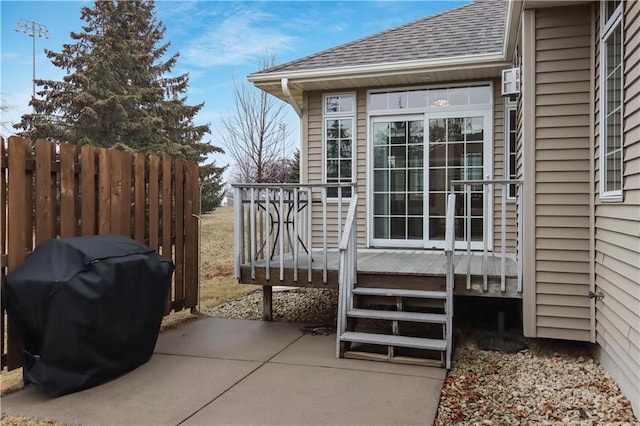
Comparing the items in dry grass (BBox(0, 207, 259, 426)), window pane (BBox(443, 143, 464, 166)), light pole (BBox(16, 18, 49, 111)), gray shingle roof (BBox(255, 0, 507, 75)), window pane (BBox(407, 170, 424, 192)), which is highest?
light pole (BBox(16, 18, 49, 111))

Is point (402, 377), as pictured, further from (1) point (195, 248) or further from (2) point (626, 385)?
(1) point (195, 248)

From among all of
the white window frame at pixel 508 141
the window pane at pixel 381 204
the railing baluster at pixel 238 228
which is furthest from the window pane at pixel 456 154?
the railing baluster at pixel 238 228

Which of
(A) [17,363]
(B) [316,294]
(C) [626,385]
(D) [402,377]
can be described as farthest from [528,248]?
(A) [17,363]

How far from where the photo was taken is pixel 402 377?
3.41 metres

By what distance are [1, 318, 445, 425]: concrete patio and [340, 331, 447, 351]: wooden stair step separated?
0.16 m

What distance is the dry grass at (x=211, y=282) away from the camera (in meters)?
3.26

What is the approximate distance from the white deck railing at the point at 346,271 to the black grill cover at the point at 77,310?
60.8 inches

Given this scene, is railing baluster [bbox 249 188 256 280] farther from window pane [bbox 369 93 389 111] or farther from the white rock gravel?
window pane [bbox 369 93 389 111]

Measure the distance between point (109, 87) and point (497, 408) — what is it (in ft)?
46.5

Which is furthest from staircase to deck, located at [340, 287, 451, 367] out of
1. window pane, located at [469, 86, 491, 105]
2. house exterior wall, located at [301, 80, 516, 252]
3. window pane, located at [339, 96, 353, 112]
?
window pane, located at [339, 96, 353, 112]

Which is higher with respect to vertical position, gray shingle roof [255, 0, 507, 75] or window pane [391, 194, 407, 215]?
gray shingle roof [255, 0, 507, 75]

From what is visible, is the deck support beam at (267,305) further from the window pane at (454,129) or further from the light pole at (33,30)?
the light pole at (33,30)

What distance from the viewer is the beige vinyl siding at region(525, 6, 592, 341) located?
3723 millimetres

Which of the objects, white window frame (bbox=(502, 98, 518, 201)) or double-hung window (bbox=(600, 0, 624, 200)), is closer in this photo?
double-hung window (bbox=(600, 0, 624, 200))
